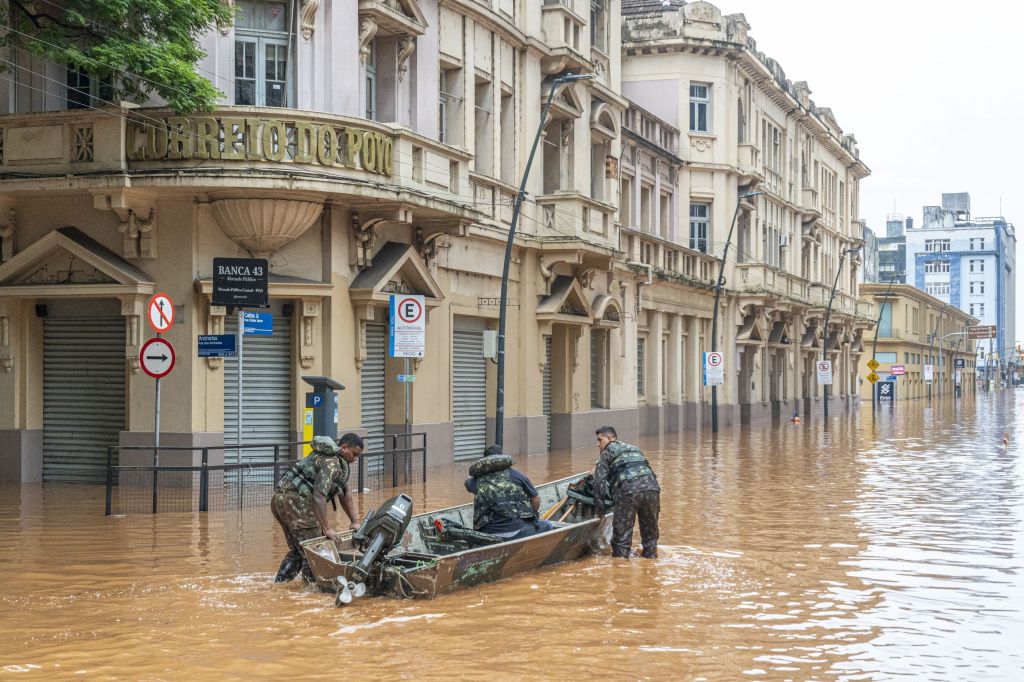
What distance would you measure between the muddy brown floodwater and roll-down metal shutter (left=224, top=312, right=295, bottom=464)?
8.81ft

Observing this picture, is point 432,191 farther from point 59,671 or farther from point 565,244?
point 59,671

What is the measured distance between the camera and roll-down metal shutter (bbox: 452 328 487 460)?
28688 millimetres

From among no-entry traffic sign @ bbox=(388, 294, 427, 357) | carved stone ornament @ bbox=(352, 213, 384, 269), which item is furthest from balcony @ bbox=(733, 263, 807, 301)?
no-entry traffic sign @ bbox=(388, 294, 427, 357)

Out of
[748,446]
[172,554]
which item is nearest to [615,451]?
[172,554]

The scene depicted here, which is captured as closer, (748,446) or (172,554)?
(172,554)

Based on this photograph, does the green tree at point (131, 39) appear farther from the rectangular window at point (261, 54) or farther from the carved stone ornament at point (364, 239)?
the carved stone ornament at point (364, 239)

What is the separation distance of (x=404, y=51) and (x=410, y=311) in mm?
5927

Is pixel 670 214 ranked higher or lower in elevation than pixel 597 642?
higher

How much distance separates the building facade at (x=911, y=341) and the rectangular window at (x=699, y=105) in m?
41.7

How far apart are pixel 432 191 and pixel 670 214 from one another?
76.6ft

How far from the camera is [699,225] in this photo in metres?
49.2

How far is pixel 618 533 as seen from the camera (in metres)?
14.6

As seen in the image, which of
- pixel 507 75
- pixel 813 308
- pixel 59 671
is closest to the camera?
pixel 59 671

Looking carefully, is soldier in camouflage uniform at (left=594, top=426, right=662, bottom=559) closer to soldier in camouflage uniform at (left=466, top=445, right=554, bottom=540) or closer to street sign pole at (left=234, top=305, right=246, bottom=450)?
soldier in camouflage uniform at (left=466, top=445, right=554, bottom=540)
